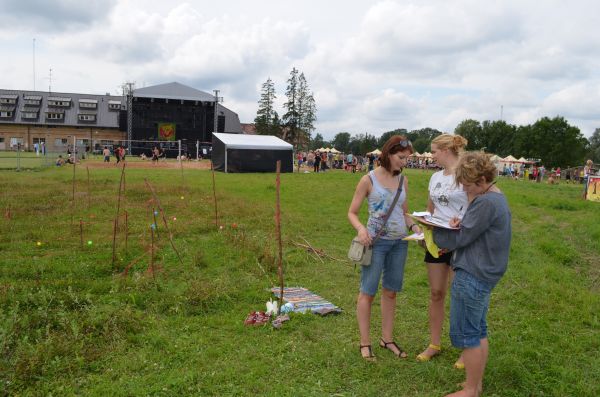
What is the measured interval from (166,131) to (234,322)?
4623 centimetres

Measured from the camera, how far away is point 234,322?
4.12m

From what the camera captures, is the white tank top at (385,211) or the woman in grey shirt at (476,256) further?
the white tank top at (385,211)

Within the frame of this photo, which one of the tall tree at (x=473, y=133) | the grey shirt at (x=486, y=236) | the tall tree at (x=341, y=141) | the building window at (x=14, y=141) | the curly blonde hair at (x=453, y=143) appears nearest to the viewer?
the grey shirt at (x=486, y=236)

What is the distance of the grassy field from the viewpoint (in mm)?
3102

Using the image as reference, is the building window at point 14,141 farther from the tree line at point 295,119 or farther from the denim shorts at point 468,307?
the denim shorts at point 468,307

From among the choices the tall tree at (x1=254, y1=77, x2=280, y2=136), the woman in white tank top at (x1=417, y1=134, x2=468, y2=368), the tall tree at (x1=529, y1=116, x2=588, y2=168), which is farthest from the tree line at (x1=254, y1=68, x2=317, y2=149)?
the woman in white tank top at (x1=417, y1=134, x2=468, y2=368)

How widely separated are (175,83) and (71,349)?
54443 millimetres

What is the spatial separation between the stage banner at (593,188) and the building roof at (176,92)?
1591 inches

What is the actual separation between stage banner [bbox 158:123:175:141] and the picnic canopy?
23.9m

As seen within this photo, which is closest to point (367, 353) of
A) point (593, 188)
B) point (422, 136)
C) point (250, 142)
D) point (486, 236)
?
point (486, 236)

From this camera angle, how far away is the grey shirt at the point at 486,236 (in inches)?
104

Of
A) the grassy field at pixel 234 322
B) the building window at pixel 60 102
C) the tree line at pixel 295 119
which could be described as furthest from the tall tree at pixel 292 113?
the grassy field at pixel 234 322

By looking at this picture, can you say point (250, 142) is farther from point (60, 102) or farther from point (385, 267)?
point (60, 102)

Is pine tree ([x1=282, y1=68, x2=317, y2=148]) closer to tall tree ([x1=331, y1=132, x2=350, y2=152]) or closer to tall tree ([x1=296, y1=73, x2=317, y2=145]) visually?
tall tree ([x1=296, y1=73, x2=317, y2=145])
